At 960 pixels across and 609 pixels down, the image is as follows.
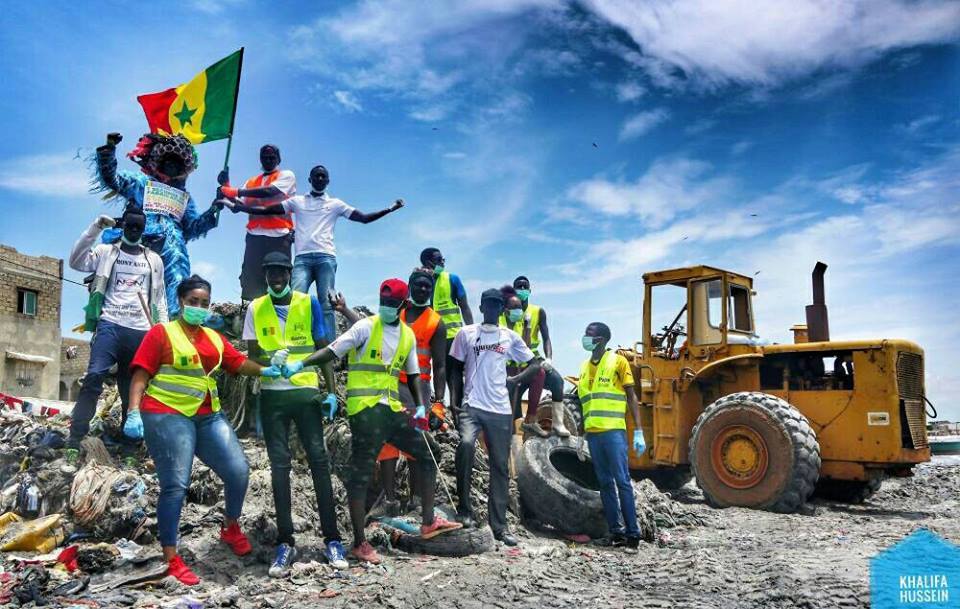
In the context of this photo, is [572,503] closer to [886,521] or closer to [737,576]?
[737,576]

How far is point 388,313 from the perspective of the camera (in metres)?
5.50

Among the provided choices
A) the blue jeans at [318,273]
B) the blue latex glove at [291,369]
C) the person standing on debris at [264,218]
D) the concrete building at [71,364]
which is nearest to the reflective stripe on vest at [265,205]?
the person standing on debris at [264,218]

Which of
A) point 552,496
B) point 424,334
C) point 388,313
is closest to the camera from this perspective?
point 388,313

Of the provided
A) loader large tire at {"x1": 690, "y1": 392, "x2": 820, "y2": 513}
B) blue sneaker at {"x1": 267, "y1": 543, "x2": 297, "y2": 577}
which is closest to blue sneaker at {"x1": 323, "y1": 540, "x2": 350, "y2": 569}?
blue sneaker at {"x1": 267, "y1": 543, "x2": 297, "y2": 577}

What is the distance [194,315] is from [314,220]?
2579mm

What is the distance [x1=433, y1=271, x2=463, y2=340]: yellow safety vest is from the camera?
7738 millimetres

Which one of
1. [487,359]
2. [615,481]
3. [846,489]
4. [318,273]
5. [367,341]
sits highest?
[318,273]

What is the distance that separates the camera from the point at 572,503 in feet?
23.1

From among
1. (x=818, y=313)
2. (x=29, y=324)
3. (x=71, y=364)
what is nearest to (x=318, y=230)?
(x=818, y=313)

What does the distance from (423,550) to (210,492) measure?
1.88 m

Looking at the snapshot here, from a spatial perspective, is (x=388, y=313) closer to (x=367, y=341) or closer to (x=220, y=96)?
(x=367, y=341)

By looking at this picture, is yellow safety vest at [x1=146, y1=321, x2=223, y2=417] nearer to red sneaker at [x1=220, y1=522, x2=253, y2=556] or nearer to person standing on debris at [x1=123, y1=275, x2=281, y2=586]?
person standing on debris at [x1=123, y1=275, x2=281, y2=586]

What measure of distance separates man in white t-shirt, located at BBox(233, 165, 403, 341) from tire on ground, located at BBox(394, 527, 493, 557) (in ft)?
7.74

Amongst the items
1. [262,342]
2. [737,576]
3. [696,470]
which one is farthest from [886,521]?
[262,342]
